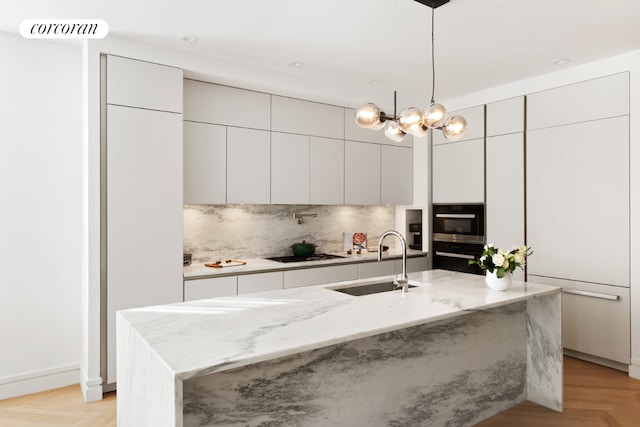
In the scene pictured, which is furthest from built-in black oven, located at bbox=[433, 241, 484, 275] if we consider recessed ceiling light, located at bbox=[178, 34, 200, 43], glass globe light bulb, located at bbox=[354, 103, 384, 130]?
recessed ceiling light, located at bbox=[178, 34, 200, 43]

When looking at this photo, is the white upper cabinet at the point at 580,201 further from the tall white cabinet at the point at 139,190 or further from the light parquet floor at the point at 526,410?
the tall white cabinet at the point at 139,190

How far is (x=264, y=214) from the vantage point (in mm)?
4625

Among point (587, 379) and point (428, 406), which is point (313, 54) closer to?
point (428, 406)

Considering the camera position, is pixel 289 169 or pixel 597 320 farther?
pixel 289 169

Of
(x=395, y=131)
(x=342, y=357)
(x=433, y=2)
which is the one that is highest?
(x=433, y=2)

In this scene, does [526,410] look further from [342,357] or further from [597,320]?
[342,357]

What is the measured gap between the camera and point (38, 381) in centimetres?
333

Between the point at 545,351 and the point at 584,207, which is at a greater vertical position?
the point at 584,207

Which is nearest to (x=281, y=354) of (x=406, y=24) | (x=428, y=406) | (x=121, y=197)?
(x=428, y=406)

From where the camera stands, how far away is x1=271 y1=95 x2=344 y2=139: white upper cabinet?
434cm

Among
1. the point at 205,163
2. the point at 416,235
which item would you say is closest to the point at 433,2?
the point at 205,163

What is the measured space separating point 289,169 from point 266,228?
0.71 metres

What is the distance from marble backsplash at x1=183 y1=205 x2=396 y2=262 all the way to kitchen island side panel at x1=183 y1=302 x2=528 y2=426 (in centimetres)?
244

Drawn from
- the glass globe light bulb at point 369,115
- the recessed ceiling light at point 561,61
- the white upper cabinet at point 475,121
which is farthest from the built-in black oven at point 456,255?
the glass globe light bulb at point 369,115
